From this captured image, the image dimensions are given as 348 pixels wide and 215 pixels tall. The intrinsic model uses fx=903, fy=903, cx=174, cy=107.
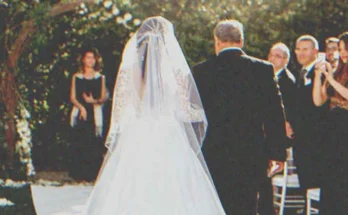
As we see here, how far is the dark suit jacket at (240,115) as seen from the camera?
684cm

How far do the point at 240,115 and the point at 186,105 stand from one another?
49cm

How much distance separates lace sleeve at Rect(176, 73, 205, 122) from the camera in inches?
275

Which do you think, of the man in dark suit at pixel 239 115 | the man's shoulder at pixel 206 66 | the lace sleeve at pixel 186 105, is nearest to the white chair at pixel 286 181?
the man in dark suit at pixel 239 115

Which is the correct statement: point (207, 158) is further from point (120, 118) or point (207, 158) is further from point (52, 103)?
point (52, 103)

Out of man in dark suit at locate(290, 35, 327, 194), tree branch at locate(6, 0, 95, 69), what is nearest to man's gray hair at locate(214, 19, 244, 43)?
man in dark suit at locate(290, 35, 327, 194)

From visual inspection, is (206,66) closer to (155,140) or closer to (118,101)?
(155,140)

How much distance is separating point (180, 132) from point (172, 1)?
601cm

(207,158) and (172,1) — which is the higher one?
(172,1)

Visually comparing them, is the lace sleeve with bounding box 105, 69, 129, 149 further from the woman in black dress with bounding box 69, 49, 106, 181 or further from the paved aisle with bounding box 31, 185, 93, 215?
the woman in black dress with bounding box 69, 49, 106, 181

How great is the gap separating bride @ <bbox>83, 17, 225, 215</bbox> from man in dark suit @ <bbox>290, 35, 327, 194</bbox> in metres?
1.36

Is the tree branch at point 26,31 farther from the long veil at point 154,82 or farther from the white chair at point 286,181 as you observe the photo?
the long veil at point 154,82

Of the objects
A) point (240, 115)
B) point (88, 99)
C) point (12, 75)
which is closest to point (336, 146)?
point (240, 115)

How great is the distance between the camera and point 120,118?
7398 mm

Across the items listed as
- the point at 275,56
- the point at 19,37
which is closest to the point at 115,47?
the point at 19,37
